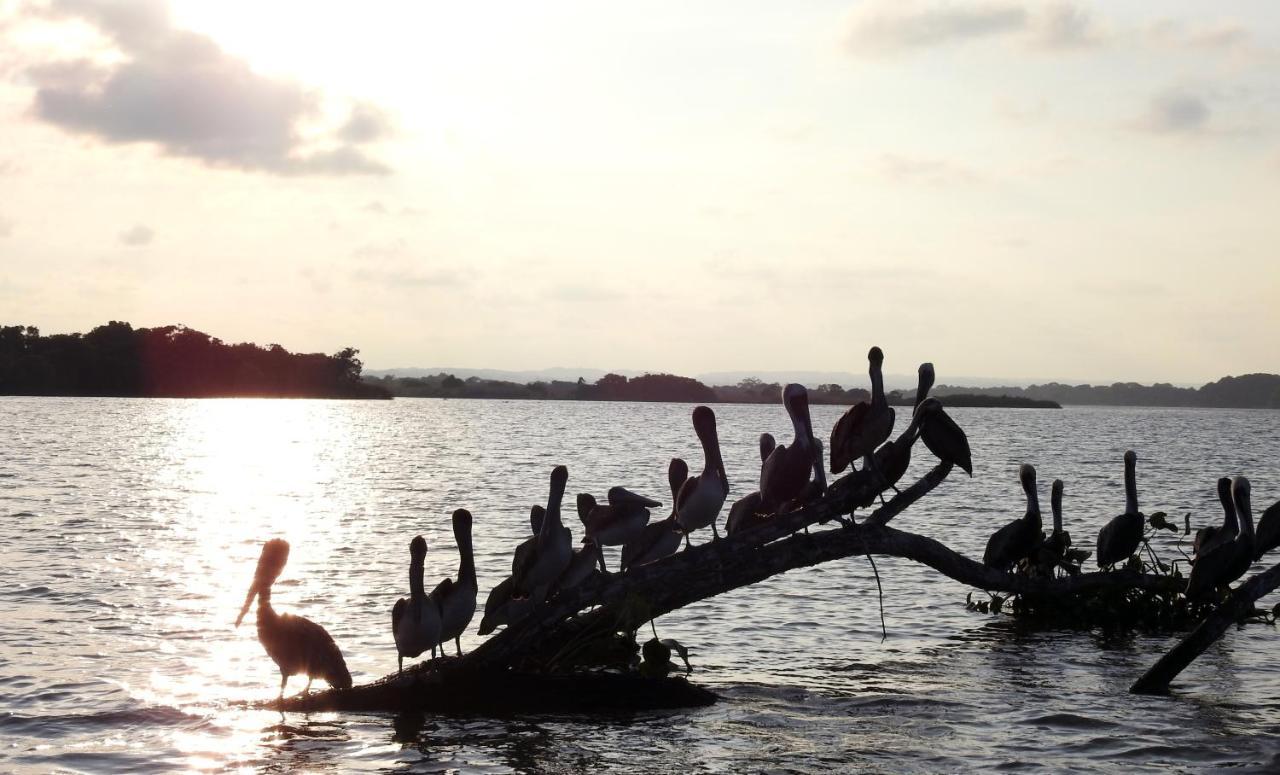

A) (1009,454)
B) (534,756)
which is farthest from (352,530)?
(1009,454)

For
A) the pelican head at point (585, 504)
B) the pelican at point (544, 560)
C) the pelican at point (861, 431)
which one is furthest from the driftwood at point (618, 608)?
the pelican head at point (585, 504)

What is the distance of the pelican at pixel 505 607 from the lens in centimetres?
1302

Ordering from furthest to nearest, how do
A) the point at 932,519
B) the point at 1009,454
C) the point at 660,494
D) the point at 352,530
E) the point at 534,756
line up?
the point at 1009,454
the point at 660,494
the point at 932,519
the point at 352,530
the point at 534,756

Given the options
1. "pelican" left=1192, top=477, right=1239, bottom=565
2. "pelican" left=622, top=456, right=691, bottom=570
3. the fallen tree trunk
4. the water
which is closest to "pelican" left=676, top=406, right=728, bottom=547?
"pelican" left=622, top=456, right=691, bottom=570

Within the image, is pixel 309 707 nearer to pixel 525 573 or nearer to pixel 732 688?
pixel 525 573

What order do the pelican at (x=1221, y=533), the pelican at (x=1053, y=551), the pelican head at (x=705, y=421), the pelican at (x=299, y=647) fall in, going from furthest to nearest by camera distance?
the pelican at (x=1053, y=551) < the pelican at (x=1221, y=533) < the pelican head at (x=705, y=421) < the pelican at (x=299, y=647)

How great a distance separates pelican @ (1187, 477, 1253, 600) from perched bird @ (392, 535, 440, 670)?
9.29m

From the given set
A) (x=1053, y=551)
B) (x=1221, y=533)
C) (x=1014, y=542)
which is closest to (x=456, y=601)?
(x=1014, y=542)

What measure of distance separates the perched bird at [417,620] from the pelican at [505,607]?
80cm

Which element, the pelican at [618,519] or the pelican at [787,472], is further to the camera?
the pelican at [618,519]

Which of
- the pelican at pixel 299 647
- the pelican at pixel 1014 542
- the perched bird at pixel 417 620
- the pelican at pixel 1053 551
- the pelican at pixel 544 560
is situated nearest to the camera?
the perched bird at pixel 417 620

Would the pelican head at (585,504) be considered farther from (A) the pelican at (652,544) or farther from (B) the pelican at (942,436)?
(B) the pelican at (942,436)

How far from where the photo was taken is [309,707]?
12805mm

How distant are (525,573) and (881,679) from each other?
4736 millimetres
